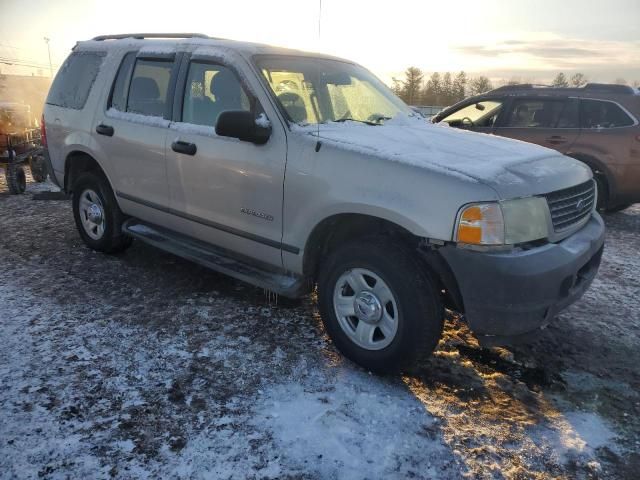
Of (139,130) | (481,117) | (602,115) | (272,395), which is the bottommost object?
(272,395)

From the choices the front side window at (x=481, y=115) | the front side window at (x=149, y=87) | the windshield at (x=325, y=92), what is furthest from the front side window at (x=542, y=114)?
the front side window at (x=149, y=87)

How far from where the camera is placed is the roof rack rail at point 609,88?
683 cm

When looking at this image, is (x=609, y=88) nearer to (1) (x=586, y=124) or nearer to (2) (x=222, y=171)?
(1) (x=586, y=124)

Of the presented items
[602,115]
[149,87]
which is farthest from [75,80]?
[602,115]

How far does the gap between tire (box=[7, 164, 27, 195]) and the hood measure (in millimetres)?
6427

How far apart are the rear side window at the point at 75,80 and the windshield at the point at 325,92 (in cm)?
210

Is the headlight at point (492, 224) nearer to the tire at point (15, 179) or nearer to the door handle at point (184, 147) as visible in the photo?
the door handle at point (184, 147)

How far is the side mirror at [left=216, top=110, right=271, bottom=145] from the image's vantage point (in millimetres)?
3100

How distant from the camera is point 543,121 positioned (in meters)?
7.29

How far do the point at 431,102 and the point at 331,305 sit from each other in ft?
89.3

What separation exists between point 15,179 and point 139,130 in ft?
15.8

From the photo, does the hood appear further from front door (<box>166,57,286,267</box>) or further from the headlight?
front door (<box>166,57,286,267</box>)

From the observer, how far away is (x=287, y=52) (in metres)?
3.79

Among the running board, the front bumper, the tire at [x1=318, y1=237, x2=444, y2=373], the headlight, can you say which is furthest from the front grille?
the running board
